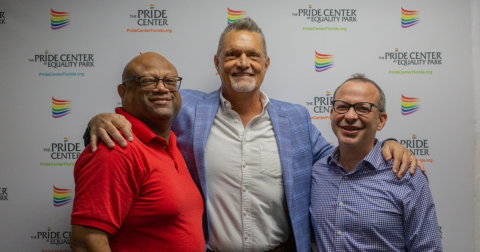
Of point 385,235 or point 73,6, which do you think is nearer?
point 385,235

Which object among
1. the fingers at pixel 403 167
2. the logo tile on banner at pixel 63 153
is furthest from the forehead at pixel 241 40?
the logo tile on banner at pixel 63 153

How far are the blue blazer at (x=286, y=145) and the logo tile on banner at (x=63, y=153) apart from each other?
96 centimetres

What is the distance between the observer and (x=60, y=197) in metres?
2.28

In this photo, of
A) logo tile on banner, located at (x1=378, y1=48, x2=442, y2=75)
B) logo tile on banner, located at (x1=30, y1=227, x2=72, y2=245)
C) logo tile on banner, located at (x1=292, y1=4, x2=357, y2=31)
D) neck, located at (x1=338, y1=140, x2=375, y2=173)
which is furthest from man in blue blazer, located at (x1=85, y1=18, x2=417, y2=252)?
logo tile on banner, located at (x1=30, y1=227, x2=72, y2=245)

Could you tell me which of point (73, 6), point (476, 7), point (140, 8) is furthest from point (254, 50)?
point (476, 7)

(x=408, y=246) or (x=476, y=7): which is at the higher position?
(x=476, y=7)

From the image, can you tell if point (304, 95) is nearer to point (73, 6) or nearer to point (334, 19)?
point (334, 19)

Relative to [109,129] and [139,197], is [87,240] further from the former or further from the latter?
[109,129]

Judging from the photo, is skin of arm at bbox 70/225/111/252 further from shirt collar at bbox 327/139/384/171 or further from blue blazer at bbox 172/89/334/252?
shirt collar at bbox 327/139/384/171

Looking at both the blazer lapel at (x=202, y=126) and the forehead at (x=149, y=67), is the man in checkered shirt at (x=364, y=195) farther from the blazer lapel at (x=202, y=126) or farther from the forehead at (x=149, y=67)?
the forehead at (x=149, y=67)

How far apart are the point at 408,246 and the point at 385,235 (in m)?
0.12

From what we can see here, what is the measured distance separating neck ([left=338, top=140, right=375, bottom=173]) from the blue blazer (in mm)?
248

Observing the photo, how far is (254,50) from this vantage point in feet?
6.09

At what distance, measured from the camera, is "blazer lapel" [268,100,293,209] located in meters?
1.78
